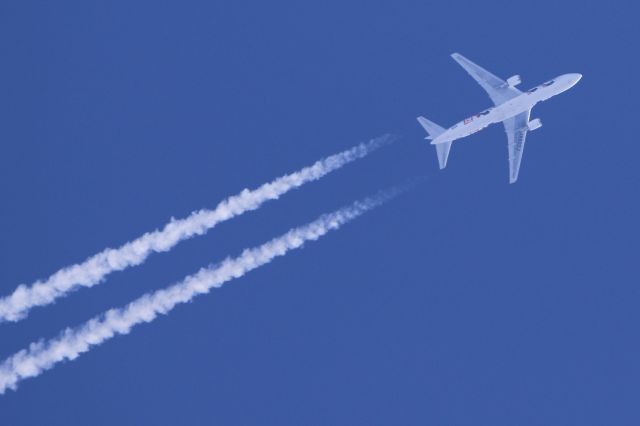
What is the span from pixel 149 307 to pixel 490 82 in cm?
3094

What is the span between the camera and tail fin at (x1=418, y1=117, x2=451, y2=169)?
87.7m

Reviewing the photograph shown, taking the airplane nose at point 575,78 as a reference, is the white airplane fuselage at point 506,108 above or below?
above

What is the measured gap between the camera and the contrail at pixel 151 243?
3209 inches

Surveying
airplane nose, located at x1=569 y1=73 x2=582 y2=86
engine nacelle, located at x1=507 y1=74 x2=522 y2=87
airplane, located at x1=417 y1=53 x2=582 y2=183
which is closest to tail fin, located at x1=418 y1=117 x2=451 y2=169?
airplane, located at x1=417 y1=53 x2=582 y2=183

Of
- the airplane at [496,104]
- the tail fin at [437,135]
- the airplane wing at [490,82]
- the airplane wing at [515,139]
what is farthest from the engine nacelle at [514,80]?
the tail fin at [437,135]

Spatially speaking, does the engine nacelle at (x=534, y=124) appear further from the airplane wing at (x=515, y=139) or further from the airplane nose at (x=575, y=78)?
the airplane nose at (x=575, y=78)

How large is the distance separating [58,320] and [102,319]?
4186 millimetres

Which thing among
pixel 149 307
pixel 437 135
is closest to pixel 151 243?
pixel 149 307

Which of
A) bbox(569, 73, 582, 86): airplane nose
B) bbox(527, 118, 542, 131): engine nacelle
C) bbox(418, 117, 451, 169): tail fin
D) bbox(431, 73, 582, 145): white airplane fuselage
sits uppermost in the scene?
bbox(418, 117, 451, 169): tail fin

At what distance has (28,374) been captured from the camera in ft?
260

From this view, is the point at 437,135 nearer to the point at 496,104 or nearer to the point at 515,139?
the point at 496,104

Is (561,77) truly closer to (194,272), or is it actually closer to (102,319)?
(194,272)

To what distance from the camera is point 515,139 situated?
3607 inches

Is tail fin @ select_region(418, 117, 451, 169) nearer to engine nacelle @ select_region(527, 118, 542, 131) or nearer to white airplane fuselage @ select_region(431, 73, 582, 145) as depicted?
white airplane fuselage @ select_region(431, 73, 582, 145)
